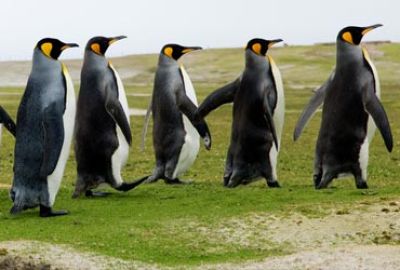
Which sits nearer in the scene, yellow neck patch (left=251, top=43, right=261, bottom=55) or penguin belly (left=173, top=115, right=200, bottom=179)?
yellow neck patch (left=251, top=43, right=261, bottom=55)

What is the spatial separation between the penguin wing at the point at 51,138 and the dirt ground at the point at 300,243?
1.57m

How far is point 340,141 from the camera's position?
11.7 meters

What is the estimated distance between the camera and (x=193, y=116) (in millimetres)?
13250

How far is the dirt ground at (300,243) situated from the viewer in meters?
7.89

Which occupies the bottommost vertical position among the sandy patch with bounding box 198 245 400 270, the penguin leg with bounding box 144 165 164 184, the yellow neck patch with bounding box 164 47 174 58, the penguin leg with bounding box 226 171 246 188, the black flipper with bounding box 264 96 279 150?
the penguin leg with bounding box 144 165 164 184

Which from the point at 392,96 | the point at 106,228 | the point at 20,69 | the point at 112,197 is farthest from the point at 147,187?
the point at 20,69

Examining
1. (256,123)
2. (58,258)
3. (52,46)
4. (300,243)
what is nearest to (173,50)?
(256,123)

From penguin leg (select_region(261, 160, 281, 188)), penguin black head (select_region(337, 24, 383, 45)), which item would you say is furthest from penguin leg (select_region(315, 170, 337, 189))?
penguin black head (select_region(337, 24, 383, 45))

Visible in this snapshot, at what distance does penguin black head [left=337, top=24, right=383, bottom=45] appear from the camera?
1202 centimetres

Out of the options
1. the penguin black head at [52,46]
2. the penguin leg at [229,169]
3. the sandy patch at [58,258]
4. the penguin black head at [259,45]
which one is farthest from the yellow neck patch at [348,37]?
the sandy patch at [58,258]

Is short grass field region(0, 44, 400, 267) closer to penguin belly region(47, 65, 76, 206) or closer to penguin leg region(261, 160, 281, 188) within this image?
penguin leg region(261, 160, 281, 188)

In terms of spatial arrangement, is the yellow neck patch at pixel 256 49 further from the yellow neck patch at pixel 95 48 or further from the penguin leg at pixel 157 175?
the penguin leg at pixel 157 175

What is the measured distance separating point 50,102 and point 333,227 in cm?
353

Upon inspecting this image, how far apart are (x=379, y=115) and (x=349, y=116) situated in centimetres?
46
